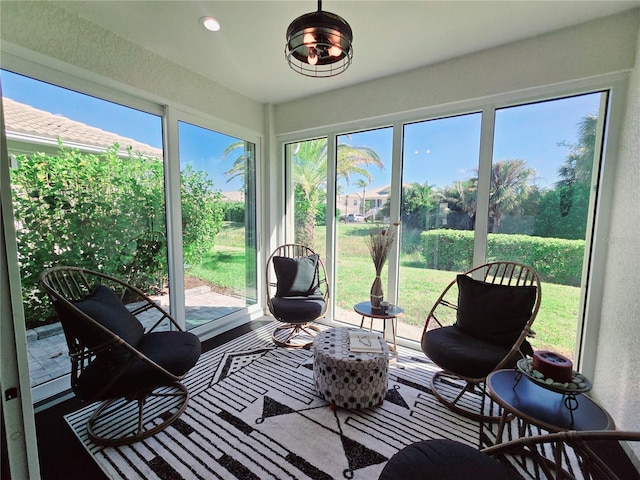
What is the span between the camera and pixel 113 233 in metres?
2.38

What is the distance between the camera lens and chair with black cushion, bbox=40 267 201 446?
1617mm

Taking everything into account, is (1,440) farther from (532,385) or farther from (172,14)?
(172,14)

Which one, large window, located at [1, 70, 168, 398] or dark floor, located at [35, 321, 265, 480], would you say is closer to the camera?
dark floor, located at [35, 321, 265, 480]

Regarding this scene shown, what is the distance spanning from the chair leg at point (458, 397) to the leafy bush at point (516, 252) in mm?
1000

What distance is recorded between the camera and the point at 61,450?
5.45 feet

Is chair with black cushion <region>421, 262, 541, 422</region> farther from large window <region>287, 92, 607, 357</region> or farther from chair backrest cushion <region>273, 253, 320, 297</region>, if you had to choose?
chair backrest cushion <region>273, 253, 320, 297</region>

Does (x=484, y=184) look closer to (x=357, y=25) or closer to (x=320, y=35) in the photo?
(x=357, y=25)

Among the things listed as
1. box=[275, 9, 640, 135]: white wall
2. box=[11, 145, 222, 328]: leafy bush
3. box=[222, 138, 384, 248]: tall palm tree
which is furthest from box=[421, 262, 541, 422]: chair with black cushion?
box=[11, 145, 222, 328]: leafy bush

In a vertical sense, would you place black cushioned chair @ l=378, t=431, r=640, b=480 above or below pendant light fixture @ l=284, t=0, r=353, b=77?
below

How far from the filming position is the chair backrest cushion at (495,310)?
199cm

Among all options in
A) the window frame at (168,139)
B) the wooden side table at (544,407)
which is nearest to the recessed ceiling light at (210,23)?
the window frame at (168,139)

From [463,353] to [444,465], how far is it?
97cm

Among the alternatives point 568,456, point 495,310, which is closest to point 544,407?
point 568,456

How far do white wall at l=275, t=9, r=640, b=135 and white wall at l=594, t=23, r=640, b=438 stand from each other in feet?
0.53
